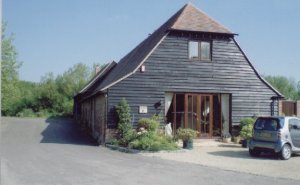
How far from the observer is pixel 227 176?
35.7 feet

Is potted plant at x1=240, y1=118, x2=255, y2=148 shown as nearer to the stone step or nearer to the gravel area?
the gravel area

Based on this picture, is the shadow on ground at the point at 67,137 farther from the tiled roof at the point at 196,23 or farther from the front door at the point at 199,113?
the tiled roof at the point at 196,23

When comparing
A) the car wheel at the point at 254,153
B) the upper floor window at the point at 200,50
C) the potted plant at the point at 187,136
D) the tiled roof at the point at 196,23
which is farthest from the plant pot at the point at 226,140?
the tiled roof at the point at 196,23

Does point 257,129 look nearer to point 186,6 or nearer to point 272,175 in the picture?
point 272,175

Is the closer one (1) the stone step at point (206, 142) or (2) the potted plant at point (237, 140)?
(1) the stone step at point (206, 142)

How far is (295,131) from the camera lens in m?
15.6

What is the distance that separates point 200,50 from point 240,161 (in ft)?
30.0

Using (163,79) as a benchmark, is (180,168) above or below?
below

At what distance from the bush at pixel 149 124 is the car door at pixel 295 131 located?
6698 millimetres

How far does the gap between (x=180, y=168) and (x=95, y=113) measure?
13.9 metres

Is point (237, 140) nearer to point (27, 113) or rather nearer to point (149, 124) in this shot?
point (149, 124)

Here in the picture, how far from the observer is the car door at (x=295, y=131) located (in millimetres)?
15498

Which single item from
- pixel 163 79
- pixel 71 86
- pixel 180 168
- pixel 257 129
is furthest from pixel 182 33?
pixel 71 86

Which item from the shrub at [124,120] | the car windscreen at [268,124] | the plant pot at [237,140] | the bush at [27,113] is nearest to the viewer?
the car windscreen at [268,124]
